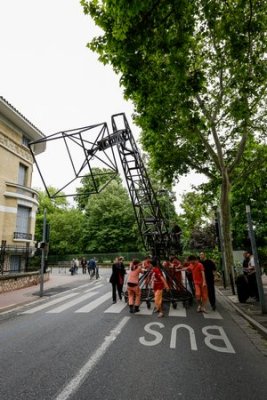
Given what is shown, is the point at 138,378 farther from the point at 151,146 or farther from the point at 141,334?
the point at 151,146

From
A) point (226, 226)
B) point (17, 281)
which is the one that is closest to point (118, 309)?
point (226, 226)

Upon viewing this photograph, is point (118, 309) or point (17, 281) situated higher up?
point (17, 281)

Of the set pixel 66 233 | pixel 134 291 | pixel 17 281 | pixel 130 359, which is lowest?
pixel 130 359

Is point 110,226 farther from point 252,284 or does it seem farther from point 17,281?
point 252,284

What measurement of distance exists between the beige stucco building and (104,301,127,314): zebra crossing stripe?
11558 mm

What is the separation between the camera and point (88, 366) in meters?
4.47

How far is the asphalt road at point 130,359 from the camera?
12.0 ft

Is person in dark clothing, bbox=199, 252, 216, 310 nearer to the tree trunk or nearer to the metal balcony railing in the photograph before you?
the tree trunk

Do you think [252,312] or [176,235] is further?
[176,235]

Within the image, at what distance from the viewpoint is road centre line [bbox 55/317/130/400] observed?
3605 millimetres

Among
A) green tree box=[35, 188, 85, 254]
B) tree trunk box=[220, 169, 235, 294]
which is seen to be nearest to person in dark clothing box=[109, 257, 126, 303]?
tree trunk box=[220, 169, 235, 294]

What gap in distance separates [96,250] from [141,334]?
141 feet

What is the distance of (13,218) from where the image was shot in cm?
2227

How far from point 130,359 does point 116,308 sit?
17.2 feet
